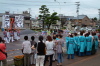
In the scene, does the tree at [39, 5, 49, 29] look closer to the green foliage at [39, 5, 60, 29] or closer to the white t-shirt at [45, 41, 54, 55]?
the green foliage at [39, 5, 60, 29]

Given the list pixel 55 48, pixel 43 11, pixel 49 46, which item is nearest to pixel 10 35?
pixel 55 48

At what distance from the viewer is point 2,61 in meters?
6.18

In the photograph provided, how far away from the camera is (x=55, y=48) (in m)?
7.56

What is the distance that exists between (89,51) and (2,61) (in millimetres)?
6432

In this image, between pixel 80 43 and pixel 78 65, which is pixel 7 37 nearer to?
pixel 80 43

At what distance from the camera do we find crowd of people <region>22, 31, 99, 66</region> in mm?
6453

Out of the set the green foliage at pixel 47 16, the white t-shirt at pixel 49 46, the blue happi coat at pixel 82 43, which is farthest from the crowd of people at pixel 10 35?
the green foliage at pixel 47 16

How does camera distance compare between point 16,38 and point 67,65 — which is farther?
point 16,38

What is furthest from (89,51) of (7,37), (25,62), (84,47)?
(7,37)

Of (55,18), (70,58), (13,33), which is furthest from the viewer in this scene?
(55,18)

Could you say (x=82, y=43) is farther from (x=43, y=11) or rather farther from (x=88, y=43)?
(x=43, y=11)

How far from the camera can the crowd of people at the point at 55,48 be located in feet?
21.2

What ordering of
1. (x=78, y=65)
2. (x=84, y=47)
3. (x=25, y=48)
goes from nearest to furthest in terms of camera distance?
(x=25, y=48) → (x=78, y=65) → (x=84, y=47)

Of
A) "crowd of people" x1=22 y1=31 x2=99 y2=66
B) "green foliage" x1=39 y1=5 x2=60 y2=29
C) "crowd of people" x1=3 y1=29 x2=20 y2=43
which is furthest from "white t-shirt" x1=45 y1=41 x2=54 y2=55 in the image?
"green foliage" x1=39 y1=5 x2=60 y2=29
